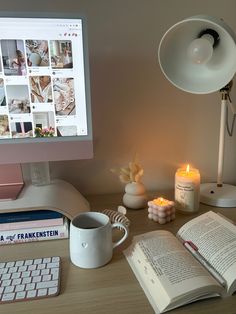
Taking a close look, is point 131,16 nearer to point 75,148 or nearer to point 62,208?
point 75,148

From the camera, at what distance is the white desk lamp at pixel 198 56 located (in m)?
0.66

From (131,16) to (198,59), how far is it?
0.91 ft

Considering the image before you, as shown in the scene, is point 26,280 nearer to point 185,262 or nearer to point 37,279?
point 37,279

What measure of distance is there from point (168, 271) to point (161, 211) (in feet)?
0.75

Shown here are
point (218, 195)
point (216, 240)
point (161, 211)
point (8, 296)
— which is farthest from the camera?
point (218, 195)

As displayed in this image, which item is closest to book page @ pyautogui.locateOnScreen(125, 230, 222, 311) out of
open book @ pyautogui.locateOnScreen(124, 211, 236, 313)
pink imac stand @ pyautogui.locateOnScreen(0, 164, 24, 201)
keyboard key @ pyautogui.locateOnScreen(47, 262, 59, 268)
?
open book @ pyautogui.locateOnScreen(124, 211, 236, 313)

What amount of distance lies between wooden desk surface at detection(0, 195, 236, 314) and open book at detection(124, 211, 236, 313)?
0.6 inches

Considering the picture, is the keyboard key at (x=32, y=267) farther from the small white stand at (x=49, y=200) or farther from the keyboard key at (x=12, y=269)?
the small white stand at (x=49, y=200)

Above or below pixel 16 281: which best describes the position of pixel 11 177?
above

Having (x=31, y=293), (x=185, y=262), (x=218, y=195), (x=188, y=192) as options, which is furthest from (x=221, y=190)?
(x=31, y=293)

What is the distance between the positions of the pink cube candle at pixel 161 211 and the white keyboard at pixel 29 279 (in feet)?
0.90

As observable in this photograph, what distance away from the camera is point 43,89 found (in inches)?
26.4

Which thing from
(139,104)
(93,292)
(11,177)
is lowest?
(93,292)

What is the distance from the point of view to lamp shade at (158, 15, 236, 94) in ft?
2.16
